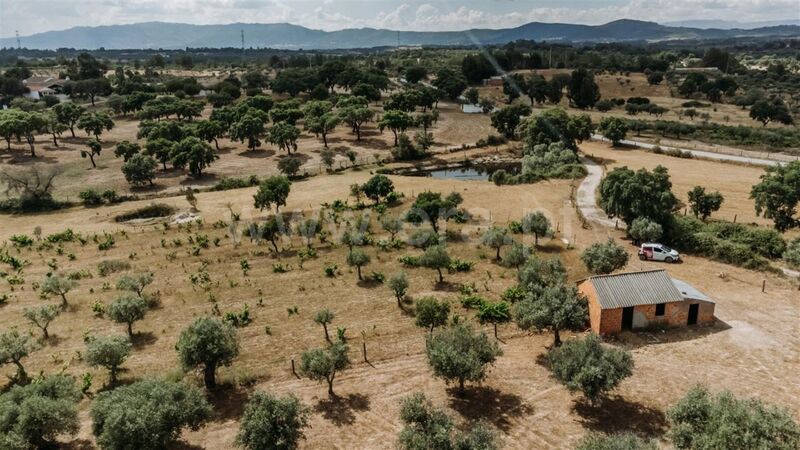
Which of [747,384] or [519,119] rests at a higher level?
[519,119]

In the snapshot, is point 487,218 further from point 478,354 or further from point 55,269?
point 55,269

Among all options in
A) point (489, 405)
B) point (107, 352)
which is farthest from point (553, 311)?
point (107, 352)

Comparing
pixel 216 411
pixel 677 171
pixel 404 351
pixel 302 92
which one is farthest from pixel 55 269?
pixel 302 92

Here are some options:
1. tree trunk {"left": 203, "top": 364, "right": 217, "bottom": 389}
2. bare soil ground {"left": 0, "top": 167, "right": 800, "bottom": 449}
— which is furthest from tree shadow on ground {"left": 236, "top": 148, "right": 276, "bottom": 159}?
tree trunk {"left": 203, "top": 364, "right": 217, "bottom": 389}

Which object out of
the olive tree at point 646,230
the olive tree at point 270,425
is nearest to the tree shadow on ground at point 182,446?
the olive tree at point 270,425

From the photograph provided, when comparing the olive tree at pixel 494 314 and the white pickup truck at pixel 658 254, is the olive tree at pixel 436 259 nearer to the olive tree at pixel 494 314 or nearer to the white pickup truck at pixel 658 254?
the olive tree at pixel 494 314

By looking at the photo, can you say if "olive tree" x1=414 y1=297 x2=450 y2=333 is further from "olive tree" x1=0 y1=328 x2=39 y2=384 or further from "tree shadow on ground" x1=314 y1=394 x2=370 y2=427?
"olive tree" x1=0 y1=328 x2=39 y2=384

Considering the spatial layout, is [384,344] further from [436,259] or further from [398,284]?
[436,259]
